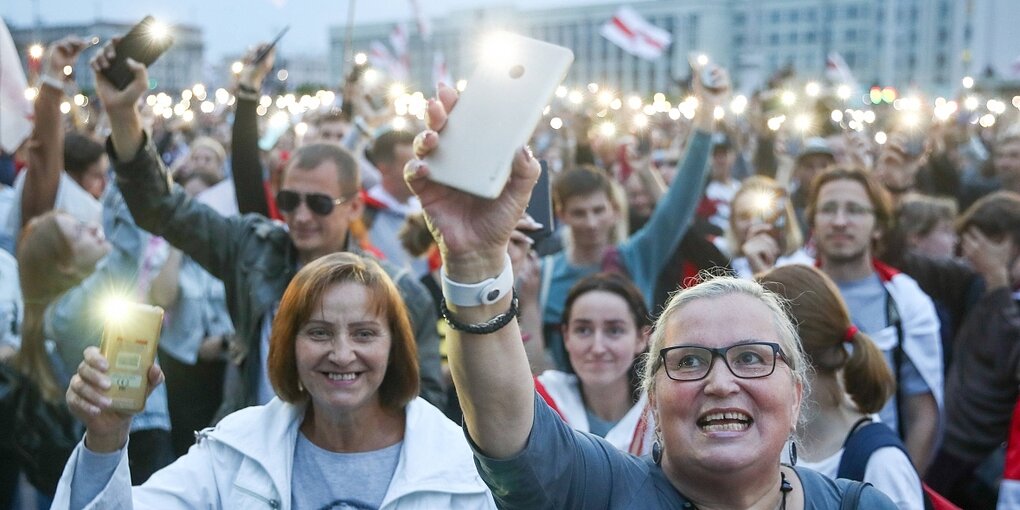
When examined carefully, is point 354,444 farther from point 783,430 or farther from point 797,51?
point 797,51

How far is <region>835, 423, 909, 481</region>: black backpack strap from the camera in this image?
109 inches

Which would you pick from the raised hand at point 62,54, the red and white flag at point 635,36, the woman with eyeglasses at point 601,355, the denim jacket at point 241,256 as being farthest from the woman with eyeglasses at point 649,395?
the red and white flag at point 635,36

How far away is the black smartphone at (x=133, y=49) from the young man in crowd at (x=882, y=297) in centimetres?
276

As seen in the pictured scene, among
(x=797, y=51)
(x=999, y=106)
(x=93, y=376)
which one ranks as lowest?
(x=797, y=51)

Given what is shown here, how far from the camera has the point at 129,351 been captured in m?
2.38

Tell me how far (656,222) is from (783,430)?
2.84 meters

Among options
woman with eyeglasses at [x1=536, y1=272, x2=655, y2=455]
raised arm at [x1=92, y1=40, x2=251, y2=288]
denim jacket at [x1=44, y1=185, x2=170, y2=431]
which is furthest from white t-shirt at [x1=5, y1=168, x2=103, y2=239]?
woman with eyeglasses at [x1=536, y1=272, x2=655, y2=455]

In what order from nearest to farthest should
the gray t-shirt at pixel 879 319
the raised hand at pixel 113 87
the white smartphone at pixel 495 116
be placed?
the white smartphone at pixel 495 116 < the raised hand at pixel 113 87 < the gray t-shirt at pixel 879 319

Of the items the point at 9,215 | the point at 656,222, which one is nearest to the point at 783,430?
the point at 656,222

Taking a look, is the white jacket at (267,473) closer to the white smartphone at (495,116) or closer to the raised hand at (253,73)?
the white smartphone at (495,116)

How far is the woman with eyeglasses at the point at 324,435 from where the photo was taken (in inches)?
95.2

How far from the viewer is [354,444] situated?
285 cm

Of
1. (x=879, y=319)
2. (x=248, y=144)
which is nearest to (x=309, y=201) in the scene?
(x=248, y=144)

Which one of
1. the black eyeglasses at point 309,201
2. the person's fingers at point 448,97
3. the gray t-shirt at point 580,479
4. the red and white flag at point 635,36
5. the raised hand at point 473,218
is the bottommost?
the red and white flag at point 635,36
